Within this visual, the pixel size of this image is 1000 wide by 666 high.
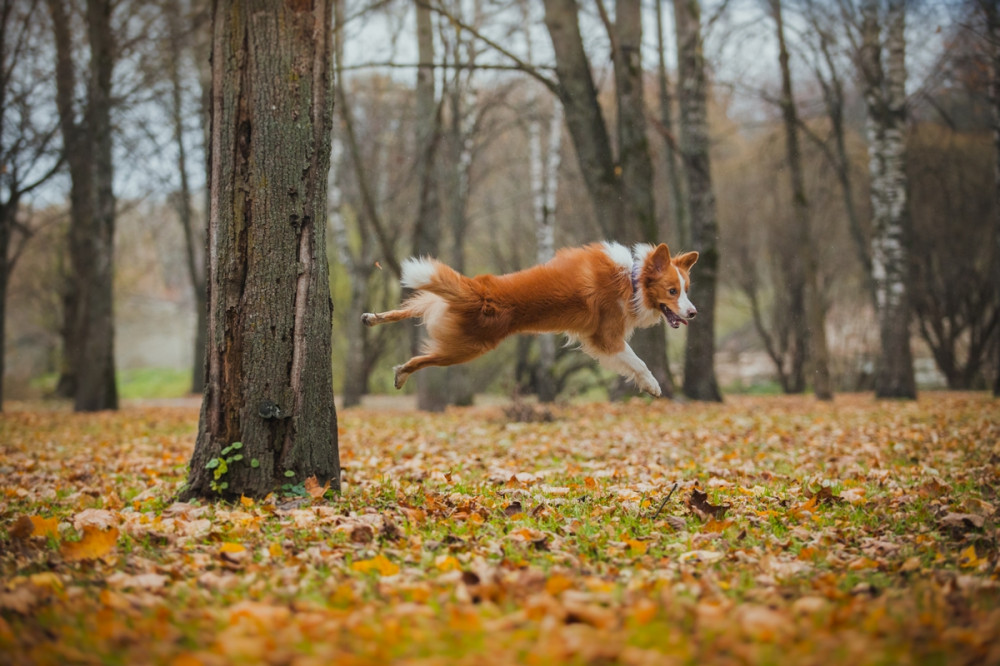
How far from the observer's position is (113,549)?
386 cm

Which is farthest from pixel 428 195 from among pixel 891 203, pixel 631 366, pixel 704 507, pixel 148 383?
pixel 148 383

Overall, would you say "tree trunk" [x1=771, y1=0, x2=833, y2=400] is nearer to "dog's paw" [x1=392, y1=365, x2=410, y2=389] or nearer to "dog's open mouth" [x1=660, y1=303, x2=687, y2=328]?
"dog's open mouth" [x1=660, y1=303, x2=687, y2=328]

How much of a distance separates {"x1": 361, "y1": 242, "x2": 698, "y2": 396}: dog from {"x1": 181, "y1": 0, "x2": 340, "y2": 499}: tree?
3.00ft

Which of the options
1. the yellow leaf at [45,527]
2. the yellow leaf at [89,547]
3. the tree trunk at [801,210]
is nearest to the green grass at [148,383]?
the tree trunk at [801,210]

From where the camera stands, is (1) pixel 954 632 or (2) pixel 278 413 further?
(2) pixel 278 413

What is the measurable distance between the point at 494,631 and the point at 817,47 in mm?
19117

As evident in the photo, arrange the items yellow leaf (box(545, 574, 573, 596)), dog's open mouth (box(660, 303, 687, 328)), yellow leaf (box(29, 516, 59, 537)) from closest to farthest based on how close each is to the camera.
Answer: yellow leaf (box(545, 574, 573, 596)) → yellow leaf (box(29, 516, 59, 537)) → dog's open mouth (box(660, 303, 687, 328))

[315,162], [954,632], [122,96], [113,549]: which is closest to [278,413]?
[113,549]

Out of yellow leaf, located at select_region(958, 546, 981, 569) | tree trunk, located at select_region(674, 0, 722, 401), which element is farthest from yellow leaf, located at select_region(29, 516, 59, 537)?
tree trunk, located at select_region(674, 0, 722, 401)

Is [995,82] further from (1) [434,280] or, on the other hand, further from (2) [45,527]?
(2) [45,527]

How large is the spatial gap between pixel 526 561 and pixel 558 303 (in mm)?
2807

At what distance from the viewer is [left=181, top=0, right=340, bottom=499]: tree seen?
5.05 meters

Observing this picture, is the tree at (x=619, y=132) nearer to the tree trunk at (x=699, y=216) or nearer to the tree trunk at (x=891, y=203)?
the tree trunk at (x=699, y=216)

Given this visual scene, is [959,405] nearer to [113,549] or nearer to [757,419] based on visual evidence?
[757,419]
